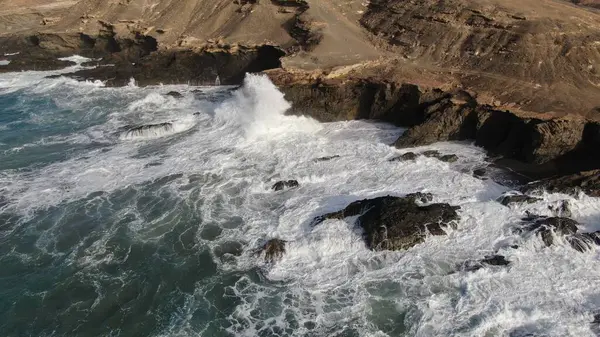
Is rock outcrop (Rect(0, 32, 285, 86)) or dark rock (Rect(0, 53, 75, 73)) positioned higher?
rock outcrop (Rect(0, 32, 285, 86))

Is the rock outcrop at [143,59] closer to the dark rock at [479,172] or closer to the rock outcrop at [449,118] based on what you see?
the rock outcrop at [449,118]

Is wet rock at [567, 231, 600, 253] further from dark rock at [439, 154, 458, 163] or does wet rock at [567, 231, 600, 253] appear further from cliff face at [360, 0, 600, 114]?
cliff face at [360, 0, 600, 114]

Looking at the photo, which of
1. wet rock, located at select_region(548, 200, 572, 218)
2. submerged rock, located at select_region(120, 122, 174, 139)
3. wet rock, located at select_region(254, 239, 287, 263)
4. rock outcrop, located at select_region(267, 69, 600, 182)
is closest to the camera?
wet rock, located at select_region(254, 239, 287, 263)

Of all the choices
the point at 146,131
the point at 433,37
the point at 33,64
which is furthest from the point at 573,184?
the point at 33,64

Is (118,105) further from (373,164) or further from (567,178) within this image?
(567,178)

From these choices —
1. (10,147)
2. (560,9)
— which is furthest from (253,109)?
(560,9)

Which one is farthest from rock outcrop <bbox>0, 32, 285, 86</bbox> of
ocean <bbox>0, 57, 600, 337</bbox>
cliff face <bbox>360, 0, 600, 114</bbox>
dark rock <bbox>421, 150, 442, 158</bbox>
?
dark rock <bbox>421, 150, 442, 158</bbox>

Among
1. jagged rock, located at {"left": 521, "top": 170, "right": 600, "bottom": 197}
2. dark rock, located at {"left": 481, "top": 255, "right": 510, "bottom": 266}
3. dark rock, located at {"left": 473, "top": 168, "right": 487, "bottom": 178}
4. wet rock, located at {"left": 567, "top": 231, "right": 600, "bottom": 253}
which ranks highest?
jagged rock, located at {"left": 521, "top": 170, "right": 600, "bottom": 197}

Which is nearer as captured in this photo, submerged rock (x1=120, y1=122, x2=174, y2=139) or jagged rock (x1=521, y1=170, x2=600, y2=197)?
jagged rock (x1=521, y1=170, x2=600, y2=197)

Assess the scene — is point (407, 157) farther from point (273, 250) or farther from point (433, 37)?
point (433, 37)
